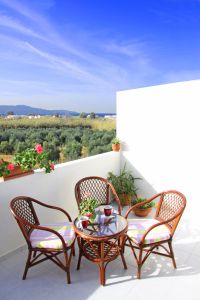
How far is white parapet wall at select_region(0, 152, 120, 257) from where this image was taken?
8.49 ft

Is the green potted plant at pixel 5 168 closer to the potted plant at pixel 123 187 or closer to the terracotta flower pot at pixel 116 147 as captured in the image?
the potted plant at pixel 123 187

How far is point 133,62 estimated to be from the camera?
24.0 feet

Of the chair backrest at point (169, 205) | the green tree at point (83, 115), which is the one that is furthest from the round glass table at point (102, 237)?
the green tree at point (83, 115)

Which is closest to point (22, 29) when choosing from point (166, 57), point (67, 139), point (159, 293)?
point (67, 139)

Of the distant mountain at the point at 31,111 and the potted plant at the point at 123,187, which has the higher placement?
the distant mountain at the point at 31,111

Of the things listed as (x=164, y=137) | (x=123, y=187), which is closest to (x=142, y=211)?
(x=123, y=187)

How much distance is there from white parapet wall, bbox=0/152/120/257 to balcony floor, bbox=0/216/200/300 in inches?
12.7

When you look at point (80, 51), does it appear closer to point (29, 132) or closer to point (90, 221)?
point (29, 132)

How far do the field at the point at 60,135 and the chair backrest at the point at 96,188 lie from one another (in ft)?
2.78

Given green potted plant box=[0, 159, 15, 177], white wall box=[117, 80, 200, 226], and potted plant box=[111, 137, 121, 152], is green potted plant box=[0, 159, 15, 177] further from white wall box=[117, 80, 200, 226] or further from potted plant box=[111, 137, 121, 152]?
white wall box=[117, 80, 200, 226]

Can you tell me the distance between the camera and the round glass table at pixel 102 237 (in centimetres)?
218

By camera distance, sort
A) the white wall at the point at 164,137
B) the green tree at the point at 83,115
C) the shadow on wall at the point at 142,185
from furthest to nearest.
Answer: the green tree at the point at 83,115 → the shadow on wall at the point at 142,185 → the white wall at the point at 164,137

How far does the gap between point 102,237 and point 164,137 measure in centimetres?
259

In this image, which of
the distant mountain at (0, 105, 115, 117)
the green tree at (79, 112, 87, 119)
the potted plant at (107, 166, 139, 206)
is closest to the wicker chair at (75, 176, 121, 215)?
the potted plant at (107, 166, 139, 206)
